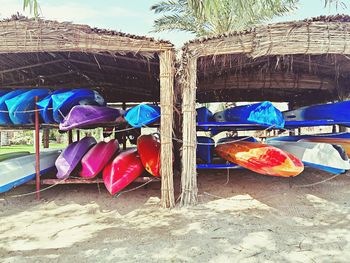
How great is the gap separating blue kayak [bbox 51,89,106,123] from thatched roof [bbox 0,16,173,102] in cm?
64

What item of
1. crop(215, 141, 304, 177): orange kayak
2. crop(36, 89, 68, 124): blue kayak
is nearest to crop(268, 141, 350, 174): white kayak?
crop(215, 141, 304, 177): orange kayak

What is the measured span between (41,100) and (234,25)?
7.20 metres

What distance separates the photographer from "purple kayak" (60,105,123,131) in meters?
4.14

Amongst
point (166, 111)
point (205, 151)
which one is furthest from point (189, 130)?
point (205, 151)

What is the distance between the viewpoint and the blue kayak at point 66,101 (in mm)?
4320

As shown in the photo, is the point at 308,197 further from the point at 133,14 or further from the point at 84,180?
the point at 133,14

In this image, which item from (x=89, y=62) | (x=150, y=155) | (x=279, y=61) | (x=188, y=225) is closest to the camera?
(x=188, y=225)

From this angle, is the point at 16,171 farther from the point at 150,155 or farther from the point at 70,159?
the point at 150,155

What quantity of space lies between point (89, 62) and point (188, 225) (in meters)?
3.62

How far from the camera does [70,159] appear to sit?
15.1 ft

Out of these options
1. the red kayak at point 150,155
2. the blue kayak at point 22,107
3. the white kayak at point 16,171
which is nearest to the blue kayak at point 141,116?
the red kayak at point 150,155

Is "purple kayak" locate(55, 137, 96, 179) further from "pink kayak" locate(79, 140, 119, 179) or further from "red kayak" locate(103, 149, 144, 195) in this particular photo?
"red kayak" locate(103, 149, 144, 195)

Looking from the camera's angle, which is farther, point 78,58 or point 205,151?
point 205,151

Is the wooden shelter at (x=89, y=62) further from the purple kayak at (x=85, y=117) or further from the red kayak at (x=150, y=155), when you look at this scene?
the purple kayak at (x=85, y=117)
